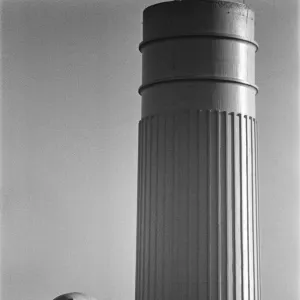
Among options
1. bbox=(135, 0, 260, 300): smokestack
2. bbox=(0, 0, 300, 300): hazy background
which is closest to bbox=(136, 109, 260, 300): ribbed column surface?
bbox=(135, 0, 260, 300): smokestack

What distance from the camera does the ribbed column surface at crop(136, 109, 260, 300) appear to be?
1.17 m

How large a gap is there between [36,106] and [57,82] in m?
0.07

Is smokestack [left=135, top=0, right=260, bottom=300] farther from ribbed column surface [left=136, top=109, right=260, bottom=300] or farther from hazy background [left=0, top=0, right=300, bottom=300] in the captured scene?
hazy background [left=0, top=0, right=300, bottom=300]

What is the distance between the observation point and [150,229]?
122 cm

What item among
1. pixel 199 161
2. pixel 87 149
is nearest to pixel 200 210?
pixel 199 161

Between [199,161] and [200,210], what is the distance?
0.08 meters

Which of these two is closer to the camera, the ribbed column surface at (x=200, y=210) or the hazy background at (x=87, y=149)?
the ribbed column surface at (x=200, y=210)

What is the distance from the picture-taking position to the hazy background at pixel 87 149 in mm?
1416

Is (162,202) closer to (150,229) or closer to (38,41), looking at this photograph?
(150,229)

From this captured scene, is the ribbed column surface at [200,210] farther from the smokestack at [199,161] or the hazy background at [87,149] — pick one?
the hazy background at [87,149]

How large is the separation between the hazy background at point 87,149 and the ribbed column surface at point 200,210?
0.25 metres

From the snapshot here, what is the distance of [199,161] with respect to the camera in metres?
1.19

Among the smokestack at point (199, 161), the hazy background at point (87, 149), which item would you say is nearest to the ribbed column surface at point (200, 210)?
the smokestack at point (199, 161)

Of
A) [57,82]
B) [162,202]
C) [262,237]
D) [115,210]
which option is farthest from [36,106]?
[262,237]
